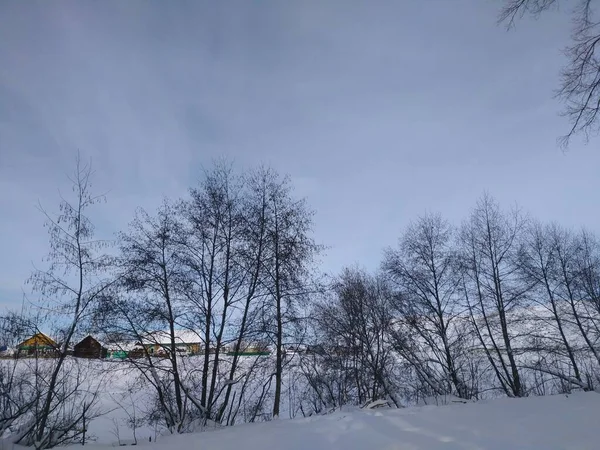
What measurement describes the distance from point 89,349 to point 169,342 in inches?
88.9

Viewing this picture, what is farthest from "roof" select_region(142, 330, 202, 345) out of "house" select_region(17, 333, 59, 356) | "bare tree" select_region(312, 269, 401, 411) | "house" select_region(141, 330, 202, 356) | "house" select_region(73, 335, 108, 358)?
"bare tree" select_region(312, 269, 401, 411)

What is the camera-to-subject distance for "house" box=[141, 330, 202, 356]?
10.5 meters

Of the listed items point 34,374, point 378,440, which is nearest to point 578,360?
point 378,440

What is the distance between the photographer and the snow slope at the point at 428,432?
4629 millimetres

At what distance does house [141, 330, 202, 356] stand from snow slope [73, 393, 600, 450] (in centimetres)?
495

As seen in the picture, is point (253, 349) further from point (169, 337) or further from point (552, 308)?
point (552, 308)

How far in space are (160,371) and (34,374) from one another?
358 centimetres

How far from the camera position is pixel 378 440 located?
4.93 m

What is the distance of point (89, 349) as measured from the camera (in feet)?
29.9

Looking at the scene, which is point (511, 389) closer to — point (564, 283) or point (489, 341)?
point (489, 341)

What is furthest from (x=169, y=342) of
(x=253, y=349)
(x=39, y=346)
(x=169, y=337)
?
(x=39, y=346)

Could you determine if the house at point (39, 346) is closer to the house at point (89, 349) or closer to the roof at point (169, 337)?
the house at point (89, 349)

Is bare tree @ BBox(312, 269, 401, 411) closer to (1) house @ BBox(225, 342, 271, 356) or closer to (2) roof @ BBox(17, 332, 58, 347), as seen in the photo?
(1) house @ BBox(225, 342, 271, 356)

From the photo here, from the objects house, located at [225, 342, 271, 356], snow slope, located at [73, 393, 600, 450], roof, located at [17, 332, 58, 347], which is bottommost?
snow slope, located at [73, 393, 600, 450]
